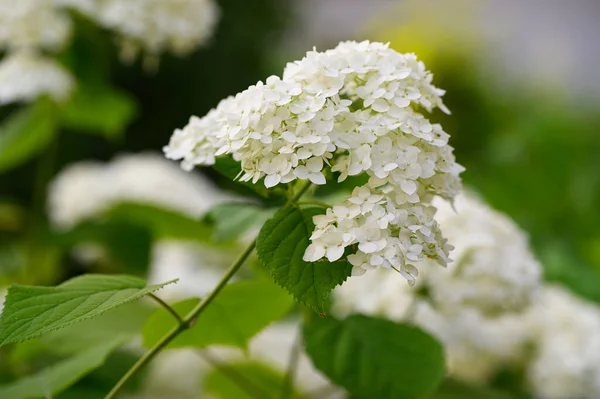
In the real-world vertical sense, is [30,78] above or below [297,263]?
above

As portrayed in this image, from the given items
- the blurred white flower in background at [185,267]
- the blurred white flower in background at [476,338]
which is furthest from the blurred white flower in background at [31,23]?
the blurred white flower in background at [476,338]

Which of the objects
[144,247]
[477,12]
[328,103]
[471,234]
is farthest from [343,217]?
[477,12]

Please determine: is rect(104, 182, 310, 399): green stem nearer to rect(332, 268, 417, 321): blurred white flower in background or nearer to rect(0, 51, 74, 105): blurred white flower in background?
rect(332, 268, 417, 321): blurred white flower in background

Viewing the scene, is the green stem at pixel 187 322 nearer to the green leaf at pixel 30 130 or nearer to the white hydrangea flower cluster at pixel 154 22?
the white hydrangea flower cluster at pixel 154 22

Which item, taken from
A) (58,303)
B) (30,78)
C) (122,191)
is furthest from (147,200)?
(58,303)

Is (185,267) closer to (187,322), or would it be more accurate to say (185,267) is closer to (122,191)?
(122,191)
